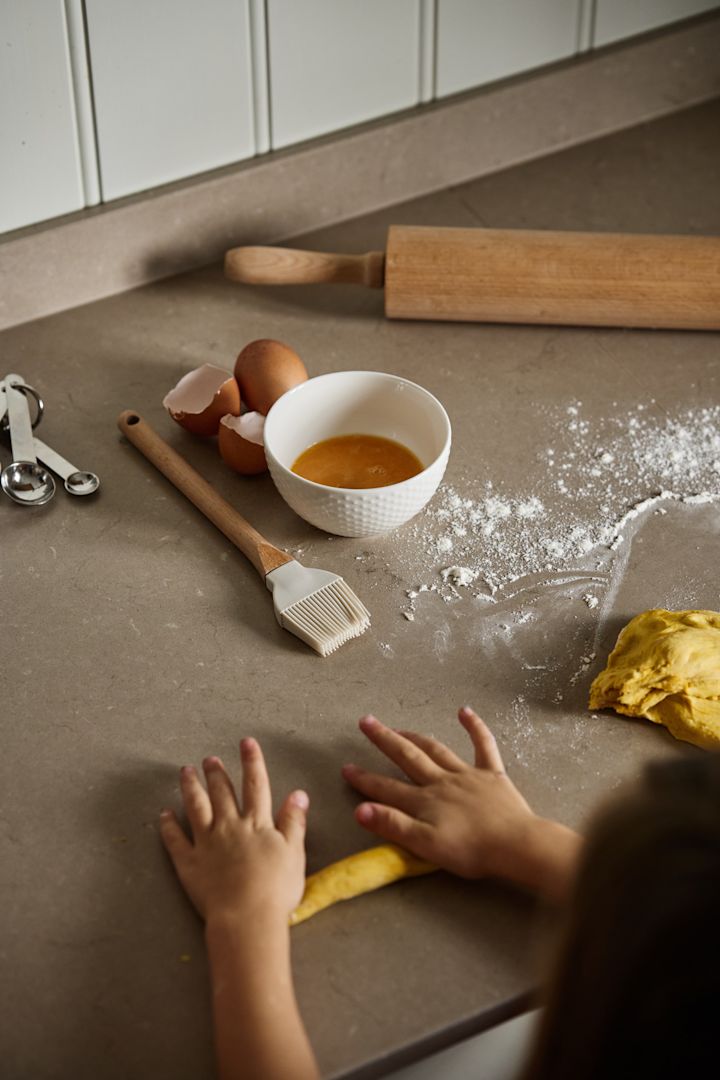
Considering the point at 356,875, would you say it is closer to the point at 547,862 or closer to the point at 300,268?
the point at 547,862

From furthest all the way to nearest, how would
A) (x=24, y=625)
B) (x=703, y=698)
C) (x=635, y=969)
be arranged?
1. (x=24, y=625)
2. (x=703, y=698)
3. (x=635, y=969)

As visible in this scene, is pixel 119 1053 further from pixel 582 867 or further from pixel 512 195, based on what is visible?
pixel 512 195

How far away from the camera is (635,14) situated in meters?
1.59

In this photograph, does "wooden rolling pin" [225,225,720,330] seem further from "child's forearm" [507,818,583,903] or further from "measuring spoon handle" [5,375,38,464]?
"child's forearm" [507,818,583,903]

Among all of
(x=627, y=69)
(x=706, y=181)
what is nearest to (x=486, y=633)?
(x=706, y=181)

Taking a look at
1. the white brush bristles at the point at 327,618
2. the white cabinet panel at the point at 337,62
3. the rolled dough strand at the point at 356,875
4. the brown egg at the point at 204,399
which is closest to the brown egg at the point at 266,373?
the brown egg at the point at 204,399

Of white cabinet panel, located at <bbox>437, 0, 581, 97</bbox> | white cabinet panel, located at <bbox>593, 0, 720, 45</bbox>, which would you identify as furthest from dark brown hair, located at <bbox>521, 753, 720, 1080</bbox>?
white cabinet panel, located at <bbox>593, 0, 720, 45</bbox>

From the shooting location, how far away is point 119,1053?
2.48ft

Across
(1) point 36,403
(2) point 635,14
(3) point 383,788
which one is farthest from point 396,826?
(2) point 635,14

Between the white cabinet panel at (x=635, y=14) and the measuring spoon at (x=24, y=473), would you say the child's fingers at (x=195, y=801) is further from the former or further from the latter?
the white cabinet panel at (x=635, y=14)

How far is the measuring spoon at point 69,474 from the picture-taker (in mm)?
1150

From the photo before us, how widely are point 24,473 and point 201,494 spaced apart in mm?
178

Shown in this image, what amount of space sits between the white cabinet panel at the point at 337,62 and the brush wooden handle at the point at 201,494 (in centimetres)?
45

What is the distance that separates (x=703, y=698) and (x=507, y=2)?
38.6 inches
